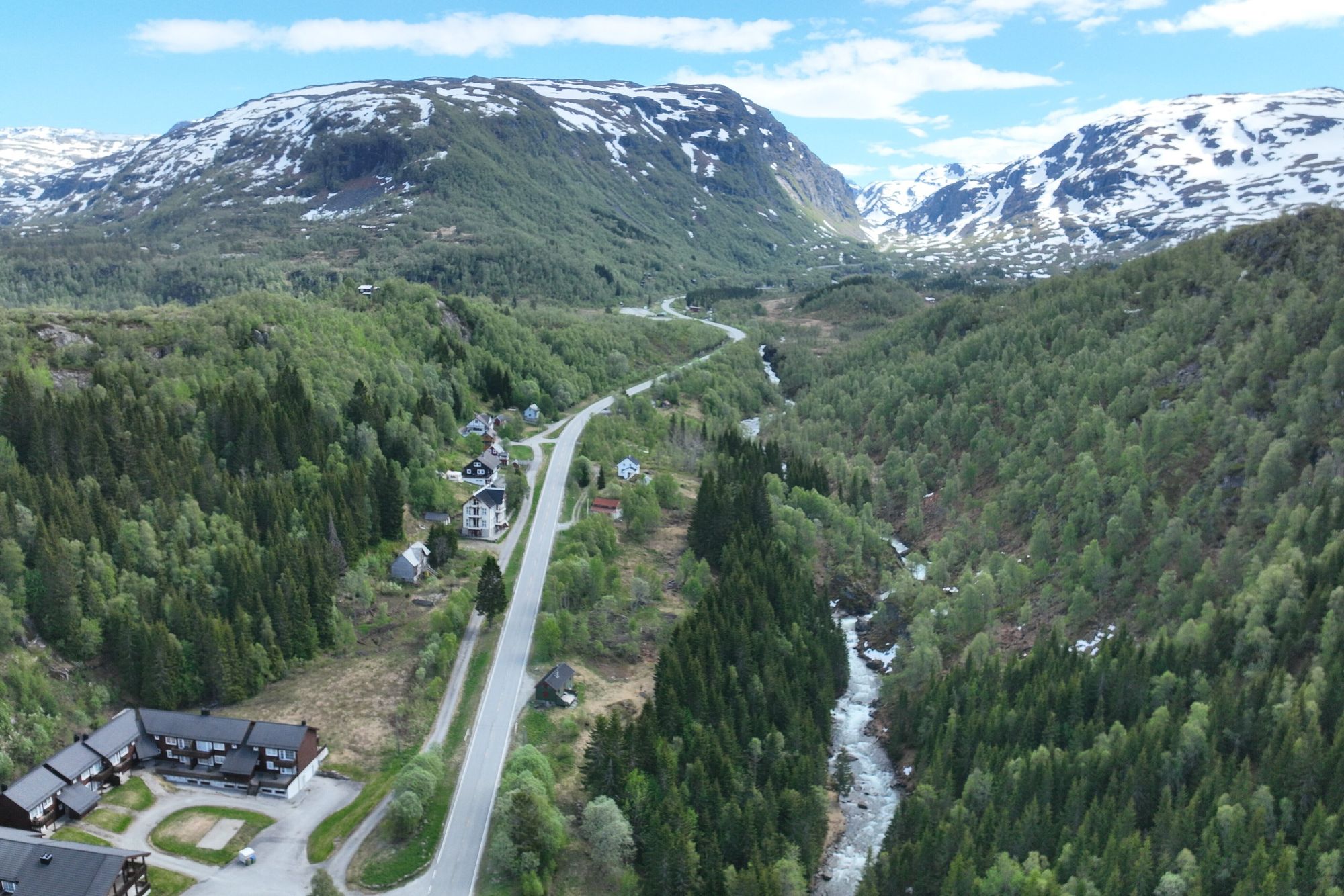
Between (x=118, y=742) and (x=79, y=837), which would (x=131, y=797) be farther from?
(x=79, y=837)

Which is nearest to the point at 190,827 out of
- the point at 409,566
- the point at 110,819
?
the point at 110,819

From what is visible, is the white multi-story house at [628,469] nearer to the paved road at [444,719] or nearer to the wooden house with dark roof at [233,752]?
the paved road at [444,719]

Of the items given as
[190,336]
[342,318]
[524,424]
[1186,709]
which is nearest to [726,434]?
[524,424]

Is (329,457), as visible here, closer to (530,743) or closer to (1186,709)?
(530,743)

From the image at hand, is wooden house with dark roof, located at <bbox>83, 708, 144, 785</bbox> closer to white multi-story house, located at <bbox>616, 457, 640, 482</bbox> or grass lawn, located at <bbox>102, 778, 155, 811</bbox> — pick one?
grass lawn, located at <bbox>102, 778, 155, 811</bbox>

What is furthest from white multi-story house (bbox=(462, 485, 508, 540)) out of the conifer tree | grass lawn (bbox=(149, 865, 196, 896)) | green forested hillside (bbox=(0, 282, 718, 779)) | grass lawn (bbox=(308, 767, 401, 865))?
grass lawn (bbox=(149, 865, 196, 896))

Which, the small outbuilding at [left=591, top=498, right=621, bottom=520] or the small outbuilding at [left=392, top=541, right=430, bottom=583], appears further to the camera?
the small outbuilding at [left=591, top=498, right=621, bottom=520]
